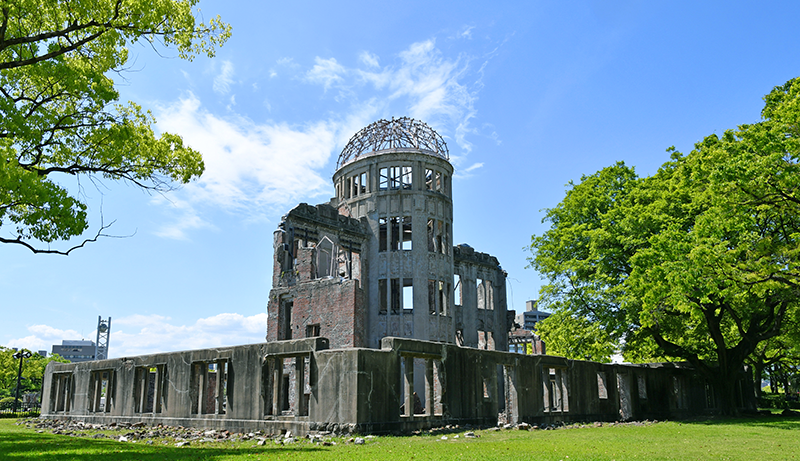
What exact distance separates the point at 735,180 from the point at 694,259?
2650 millimetres

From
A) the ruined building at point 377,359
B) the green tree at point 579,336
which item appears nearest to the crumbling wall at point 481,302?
the ruined building at point 377,359

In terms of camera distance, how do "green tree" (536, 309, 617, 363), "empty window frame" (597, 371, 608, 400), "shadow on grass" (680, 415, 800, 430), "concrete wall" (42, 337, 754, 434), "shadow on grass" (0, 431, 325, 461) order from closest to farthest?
"shadow on grass" (0, 431, 325, 461)
"concrete wall" (42, 337, 754, 434)
"shadow on grass" (680, 415, 800, 430)
"empty window frame" (597, 371, 608, 400)
"green tree" (536, 309, 617, 363)

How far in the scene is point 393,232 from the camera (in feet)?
112

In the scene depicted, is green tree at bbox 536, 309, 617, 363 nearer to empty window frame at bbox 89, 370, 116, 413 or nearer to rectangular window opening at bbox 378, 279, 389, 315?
rectangular window opening at bbox 378, 279, 389, 315

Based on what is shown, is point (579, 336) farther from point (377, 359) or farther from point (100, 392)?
point (100, 392)

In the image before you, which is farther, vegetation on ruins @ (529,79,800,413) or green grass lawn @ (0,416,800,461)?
vegetation on ruins @ (529,79,800,413)

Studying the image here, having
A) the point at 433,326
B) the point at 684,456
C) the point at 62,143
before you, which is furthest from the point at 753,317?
the point at 62,143

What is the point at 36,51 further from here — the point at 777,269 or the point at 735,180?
the point at 777,269

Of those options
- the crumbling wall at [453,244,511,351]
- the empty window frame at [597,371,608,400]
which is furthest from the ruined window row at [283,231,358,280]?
the empty window frame at [597,371,608,400]

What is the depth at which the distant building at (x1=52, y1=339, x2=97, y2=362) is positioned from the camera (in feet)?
541

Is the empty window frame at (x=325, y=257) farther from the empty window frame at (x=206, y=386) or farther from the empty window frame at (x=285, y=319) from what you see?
the empty window frame at (x=206, y=386)

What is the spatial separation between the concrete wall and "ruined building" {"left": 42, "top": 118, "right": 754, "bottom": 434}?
2.2 inches

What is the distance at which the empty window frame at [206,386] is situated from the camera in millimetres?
20188

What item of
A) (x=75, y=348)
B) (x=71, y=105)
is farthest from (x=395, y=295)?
(x=75, y=348)
